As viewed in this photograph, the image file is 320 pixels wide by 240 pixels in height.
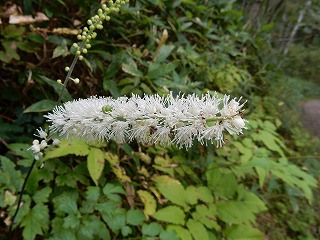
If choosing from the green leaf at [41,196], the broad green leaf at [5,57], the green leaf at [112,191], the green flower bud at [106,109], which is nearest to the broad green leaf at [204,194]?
the green leaf at [112,191]

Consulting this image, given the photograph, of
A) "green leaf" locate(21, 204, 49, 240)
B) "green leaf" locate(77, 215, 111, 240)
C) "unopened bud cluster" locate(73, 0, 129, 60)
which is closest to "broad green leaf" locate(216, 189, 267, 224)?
"green leaf" locate(77, 215, 111, 240)

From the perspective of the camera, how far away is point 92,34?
35.2 inches

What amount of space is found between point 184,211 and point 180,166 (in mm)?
382

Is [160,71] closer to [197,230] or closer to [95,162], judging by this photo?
[95,162]

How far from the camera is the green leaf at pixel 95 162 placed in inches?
54.7

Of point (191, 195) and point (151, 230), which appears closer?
point (151, 230)

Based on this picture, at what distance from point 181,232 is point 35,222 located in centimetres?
66

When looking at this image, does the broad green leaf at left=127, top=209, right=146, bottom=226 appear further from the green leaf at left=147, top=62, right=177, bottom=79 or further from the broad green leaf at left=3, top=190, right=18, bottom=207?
the green leaf at left=147, top=62, right=177, bottom=79

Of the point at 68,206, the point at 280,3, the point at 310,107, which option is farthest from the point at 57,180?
the point at 310,107

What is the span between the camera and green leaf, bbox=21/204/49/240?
1196mm

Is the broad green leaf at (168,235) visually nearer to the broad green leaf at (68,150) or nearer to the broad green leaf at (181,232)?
the broad green leaf at (181,232)

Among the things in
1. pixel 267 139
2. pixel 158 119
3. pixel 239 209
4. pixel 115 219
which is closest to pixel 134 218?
pixel 115 219

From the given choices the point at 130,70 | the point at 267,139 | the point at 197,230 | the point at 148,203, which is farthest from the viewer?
the point at 267,139

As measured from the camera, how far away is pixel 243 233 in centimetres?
167
